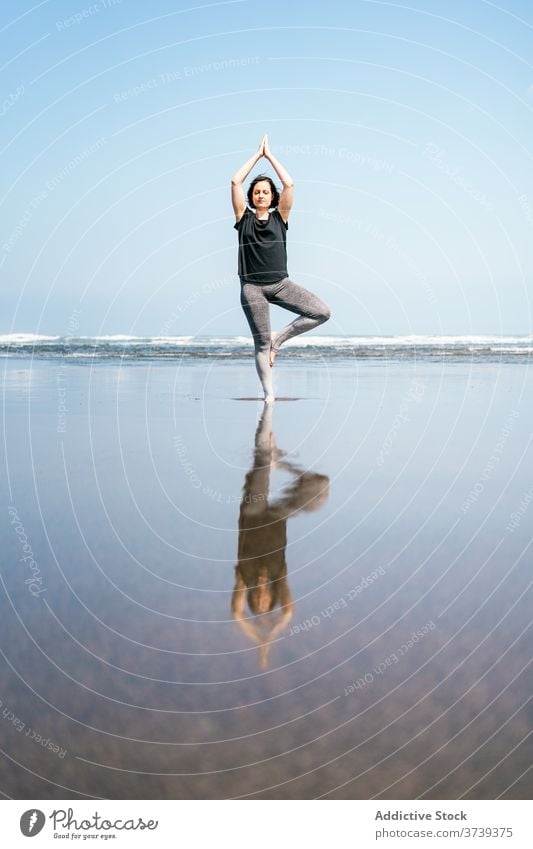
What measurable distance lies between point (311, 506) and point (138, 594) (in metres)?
1.65

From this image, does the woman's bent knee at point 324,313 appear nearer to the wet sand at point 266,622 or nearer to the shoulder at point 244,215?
the shoulder at point 244,215

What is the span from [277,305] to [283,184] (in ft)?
4.97

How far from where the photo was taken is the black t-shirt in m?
9.34

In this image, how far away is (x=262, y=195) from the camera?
9.26 meters

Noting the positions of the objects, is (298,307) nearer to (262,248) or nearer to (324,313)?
(324,313)

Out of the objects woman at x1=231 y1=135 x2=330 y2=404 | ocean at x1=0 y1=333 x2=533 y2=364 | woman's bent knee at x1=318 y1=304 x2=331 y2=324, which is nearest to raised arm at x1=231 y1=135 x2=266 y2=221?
woman at x1=231 y1=135 x2=330 y2=404

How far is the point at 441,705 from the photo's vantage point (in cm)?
237

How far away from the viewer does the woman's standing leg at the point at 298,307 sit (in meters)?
9.70

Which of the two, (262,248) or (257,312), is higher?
(262,248)

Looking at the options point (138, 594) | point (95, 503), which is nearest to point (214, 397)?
point (95, 503)

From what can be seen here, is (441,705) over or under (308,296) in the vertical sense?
under

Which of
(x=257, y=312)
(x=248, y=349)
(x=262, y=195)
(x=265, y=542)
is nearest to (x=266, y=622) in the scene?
(x=265, y=542)
